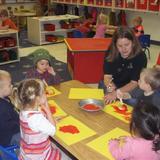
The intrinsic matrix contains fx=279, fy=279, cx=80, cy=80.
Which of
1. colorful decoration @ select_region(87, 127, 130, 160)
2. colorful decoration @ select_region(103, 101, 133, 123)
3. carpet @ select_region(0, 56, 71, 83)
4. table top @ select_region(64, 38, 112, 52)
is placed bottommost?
carpet @ select_region(0, 56, 71, 83)

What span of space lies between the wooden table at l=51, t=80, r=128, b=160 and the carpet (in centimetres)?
253

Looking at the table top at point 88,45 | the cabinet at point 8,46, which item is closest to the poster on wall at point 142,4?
the table top at point 88,45

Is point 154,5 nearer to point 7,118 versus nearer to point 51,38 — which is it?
point 51,38

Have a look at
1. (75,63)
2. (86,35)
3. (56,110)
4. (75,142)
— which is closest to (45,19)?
(86,35)

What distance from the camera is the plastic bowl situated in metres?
1.98

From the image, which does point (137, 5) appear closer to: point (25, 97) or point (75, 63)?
point (75, 63)

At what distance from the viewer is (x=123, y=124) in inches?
71.4

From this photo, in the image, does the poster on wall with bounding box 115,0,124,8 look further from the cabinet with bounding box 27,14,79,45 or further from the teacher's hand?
the teacher's hand

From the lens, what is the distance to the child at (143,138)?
1.30 m

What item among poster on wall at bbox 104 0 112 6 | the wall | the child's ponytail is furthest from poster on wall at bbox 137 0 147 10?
the child's ponytail

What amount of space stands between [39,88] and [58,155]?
1.44 ft

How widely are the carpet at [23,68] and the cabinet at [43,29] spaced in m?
1.48

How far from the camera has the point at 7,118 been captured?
188 centimetres

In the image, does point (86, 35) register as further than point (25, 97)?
Yes
